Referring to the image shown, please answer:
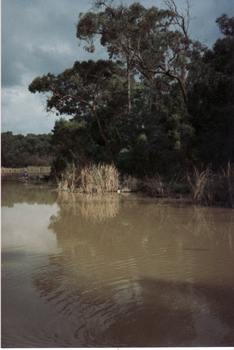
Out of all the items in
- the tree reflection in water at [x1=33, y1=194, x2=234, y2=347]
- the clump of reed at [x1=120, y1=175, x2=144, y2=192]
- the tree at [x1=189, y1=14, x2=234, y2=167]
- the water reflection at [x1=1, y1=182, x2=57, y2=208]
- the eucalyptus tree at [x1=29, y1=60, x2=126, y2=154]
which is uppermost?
the eucalyptus tree at [x1=29, y1=60, x2=126, y2=154]

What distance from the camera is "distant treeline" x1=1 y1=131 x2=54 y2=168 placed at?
28564 millimetres

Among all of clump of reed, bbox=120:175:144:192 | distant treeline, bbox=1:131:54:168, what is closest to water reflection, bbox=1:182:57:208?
clump of reed, bbox=120:175:144:192

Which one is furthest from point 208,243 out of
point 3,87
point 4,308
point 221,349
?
point 3,87

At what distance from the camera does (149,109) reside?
14008mm

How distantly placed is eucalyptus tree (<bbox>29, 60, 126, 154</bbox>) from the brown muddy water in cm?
1053

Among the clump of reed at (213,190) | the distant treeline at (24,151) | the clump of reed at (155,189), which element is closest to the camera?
the clump of reed at (213,190)

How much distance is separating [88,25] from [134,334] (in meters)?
13.3

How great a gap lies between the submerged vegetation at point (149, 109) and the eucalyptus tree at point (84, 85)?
47 mm

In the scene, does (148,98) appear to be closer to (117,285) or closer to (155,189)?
(155,189)

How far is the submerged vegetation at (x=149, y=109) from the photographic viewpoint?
34.2 feet

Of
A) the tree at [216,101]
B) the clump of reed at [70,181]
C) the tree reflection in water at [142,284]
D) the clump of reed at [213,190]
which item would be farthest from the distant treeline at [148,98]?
the tree reflection in water at [142,284]

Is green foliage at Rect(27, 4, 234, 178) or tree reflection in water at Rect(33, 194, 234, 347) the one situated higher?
green foliage at Rect(27, 4, 234, 178)

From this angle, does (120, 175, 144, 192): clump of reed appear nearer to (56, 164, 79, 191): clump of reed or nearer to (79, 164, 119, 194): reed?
(79, 164, 119, 194): reed

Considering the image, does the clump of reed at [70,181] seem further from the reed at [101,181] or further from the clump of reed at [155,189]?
the clump of reed at [155,189]
